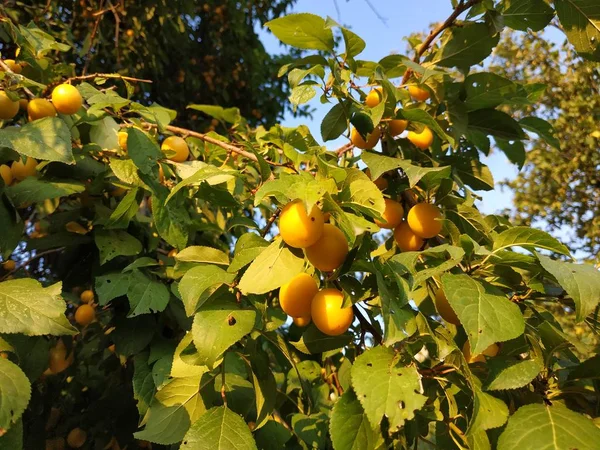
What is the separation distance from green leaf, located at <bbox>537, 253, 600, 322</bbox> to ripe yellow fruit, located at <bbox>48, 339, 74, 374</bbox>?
4.38 feet

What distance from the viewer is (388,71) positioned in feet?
3.80

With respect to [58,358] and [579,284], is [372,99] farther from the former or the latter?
[58,358]

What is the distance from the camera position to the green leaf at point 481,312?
0.66 m

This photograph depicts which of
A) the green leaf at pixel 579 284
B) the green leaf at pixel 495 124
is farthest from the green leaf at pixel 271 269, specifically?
the green leaf at pixel 495 124

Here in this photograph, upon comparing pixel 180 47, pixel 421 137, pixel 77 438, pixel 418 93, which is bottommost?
pixel 77 438

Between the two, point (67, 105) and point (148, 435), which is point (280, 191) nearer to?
point (148, 435)

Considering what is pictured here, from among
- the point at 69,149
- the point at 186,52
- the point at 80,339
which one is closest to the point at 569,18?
the point at 69,149

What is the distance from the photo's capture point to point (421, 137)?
105 centimetres

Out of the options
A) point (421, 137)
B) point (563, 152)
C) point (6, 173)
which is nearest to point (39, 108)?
point (6, 173)

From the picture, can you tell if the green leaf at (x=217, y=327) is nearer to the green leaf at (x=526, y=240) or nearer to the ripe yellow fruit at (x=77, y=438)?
the green leaf at (x=526, y=240)

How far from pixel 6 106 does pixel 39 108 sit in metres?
0.07

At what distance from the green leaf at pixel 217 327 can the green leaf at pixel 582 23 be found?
849mm

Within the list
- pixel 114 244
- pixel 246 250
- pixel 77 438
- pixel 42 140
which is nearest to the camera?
pixel 246 250

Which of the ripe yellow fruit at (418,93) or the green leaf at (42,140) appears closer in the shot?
the green leaf at (42,140)
